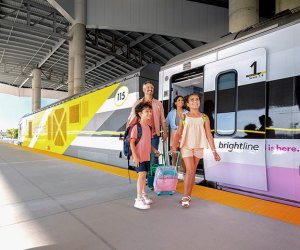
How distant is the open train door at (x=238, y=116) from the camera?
3533 millimetres

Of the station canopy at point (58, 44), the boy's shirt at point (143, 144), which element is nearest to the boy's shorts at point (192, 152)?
the boy's shirt at point (143, 144)

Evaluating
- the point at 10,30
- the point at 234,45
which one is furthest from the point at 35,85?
the point at 234,45

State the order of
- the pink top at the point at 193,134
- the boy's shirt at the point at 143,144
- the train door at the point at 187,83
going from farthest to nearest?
the train door at the point at 187,83
the pink top at the point at 193,134
the boy's shirt at the point at 143,144

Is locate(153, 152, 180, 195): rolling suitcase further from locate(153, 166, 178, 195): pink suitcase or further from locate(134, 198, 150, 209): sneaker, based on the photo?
locate(134, 198, 150, 209): sneaker

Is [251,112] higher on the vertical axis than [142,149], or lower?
higher

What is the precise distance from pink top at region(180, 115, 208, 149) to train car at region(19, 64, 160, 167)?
311cm

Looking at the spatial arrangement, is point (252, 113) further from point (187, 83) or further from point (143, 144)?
point (187, 83)

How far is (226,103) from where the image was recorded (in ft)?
13.4

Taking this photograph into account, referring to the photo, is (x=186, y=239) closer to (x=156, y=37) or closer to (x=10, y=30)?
(x=156, y=37)

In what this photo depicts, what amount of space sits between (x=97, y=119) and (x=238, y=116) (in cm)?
536

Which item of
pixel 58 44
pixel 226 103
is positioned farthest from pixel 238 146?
pixel 58 44

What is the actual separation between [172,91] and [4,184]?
13.3 feet

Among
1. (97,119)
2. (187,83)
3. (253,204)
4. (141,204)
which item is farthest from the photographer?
(97,119)

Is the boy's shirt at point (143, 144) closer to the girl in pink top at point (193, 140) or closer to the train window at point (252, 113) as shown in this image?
the girl in pink top at point (193, 140)
